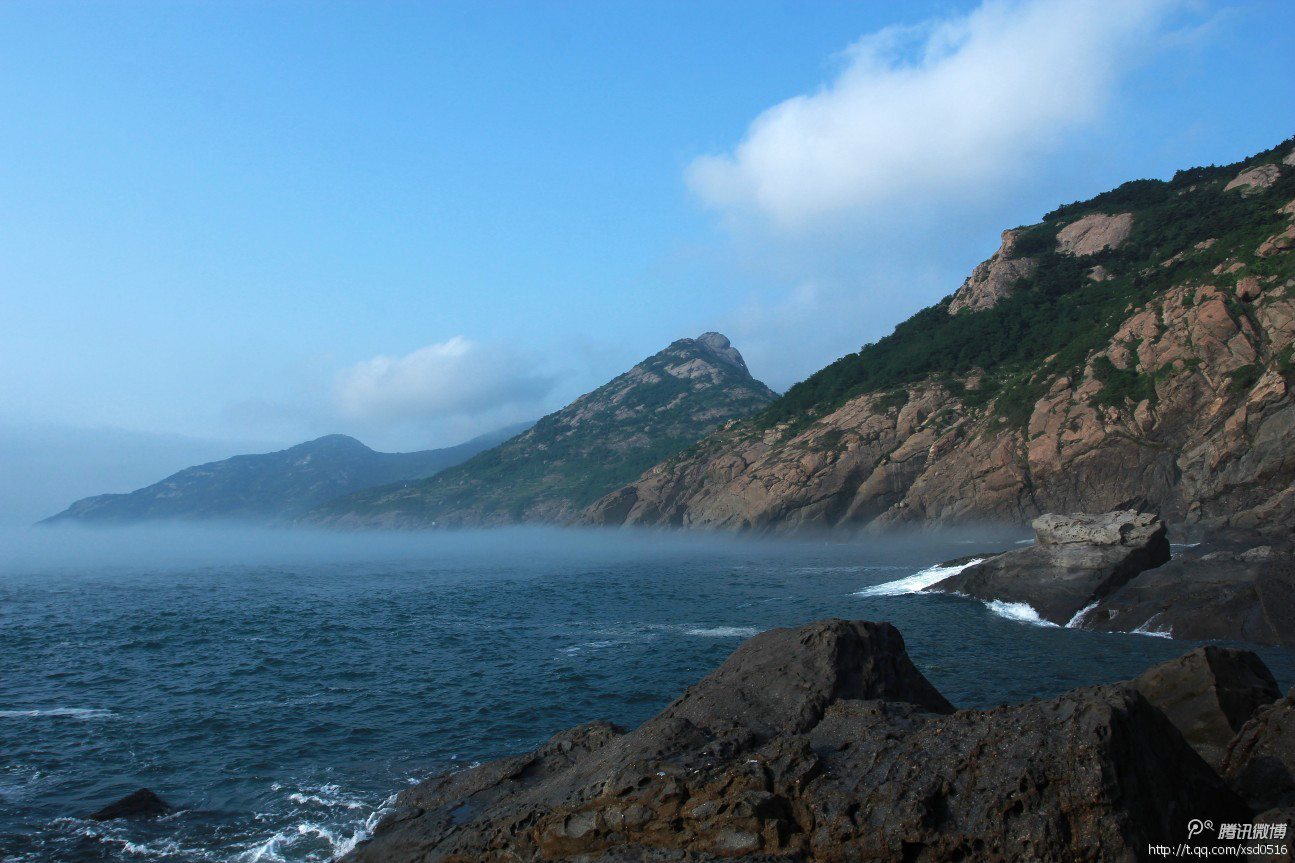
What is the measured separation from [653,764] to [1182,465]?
212 ft

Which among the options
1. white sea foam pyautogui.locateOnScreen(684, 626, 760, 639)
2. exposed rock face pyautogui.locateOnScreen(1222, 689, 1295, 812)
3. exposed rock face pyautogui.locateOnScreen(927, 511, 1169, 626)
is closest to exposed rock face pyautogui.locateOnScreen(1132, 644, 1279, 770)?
exposed rock face pyautogui.locateOnScreen(1222, 689, 1295, 812)

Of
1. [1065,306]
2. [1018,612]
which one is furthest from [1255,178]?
[1018,612]

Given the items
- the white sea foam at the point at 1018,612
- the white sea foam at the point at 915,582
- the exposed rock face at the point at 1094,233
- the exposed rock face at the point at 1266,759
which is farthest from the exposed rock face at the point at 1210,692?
the exposed rock face at the point at 1094,233

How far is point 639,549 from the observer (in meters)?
103

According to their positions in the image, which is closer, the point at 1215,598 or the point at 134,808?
the point at 134,808

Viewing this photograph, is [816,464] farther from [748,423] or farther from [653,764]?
[653,764]

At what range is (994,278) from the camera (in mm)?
112312

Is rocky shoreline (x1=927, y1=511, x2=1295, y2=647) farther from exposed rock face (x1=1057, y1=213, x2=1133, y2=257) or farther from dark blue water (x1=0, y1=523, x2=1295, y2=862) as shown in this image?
exposed rock face (x1=1057, y1=213, x2=1133, y2=257)

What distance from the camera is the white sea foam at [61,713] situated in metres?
28.8

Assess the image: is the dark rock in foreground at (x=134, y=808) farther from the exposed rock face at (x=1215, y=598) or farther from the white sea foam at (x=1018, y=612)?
the exposed rock face at (x=1215, y=598)

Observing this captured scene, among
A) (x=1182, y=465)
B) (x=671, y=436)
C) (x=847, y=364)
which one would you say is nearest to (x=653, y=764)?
(x=1182, y=465)

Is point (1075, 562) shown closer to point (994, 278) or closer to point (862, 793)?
point (862, 793)

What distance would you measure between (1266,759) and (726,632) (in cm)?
2738

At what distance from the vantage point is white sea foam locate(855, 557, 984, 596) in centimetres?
5170
